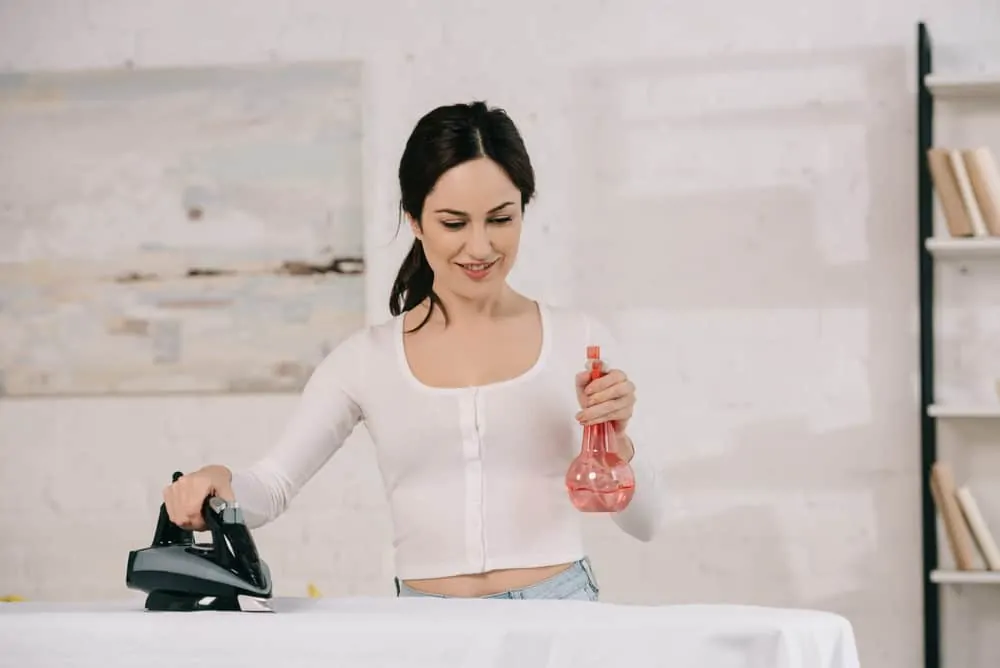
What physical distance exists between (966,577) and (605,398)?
143 cm

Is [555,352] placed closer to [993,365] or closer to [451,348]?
[451,348]

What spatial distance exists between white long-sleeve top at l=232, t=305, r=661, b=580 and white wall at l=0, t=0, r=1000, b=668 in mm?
1263

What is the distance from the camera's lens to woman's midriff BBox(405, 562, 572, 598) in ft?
5.53

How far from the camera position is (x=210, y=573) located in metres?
1.38

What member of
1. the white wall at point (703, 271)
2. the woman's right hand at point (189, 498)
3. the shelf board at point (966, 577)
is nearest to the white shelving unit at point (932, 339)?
the shelf board at point (966, 577)

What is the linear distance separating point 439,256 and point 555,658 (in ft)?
2.17

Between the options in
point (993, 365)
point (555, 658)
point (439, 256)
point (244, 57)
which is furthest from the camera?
point (244, 57)

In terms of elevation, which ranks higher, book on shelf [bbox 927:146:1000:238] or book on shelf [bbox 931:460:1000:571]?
book on shelf [bbox 927:146:1000:238]

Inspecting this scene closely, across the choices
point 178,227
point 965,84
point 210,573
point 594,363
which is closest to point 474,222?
point 594,363

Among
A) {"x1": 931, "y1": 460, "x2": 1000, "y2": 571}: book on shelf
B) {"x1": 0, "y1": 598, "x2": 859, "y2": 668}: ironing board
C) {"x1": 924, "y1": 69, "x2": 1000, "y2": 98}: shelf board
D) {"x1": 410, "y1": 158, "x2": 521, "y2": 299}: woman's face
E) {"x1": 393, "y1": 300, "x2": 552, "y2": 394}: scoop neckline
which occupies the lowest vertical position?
{"x1": 931, "y1": 460, "x2": 1000, "y2": 571}: book on shelf

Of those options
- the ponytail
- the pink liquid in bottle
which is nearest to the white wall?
the ponytail

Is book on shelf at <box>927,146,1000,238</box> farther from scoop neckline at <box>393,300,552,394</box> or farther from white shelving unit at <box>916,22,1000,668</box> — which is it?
scoop neckline at <box>393,300,552,394</box>

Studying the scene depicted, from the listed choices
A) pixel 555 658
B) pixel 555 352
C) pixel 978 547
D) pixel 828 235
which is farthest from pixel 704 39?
pixel 555 658

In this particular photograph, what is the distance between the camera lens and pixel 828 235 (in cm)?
299
